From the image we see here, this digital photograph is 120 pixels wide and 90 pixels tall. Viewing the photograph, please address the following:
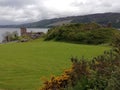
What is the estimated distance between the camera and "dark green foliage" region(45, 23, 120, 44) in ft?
132

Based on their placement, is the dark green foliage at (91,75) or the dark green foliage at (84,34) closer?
the dark green foliage at (91,75)

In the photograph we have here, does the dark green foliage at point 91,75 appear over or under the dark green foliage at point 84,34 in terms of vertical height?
over

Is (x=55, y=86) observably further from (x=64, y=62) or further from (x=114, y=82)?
(x=64, y=62)

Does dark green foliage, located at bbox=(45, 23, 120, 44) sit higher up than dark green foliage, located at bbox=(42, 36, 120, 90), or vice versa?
dark green foliage, located at bbox=(42, 36, 120, 90)

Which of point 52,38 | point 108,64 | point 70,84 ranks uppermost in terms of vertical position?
point 108,64

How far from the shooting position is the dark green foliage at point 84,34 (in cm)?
4022

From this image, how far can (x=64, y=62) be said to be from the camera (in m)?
20.4

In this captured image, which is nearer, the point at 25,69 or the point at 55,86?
the point at 55,86

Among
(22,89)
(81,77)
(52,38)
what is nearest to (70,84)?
(81,77)

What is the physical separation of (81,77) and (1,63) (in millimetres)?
12662

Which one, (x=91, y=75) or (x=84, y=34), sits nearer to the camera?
(x=91, y=75)

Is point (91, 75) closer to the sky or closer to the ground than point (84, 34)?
closer to the sky

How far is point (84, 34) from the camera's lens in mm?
42031

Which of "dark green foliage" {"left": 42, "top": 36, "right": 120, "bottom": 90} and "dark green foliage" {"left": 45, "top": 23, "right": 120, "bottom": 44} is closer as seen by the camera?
"dark green foliage" {"left": 42, "top": 36, "right": 120, "bottom": 90}
